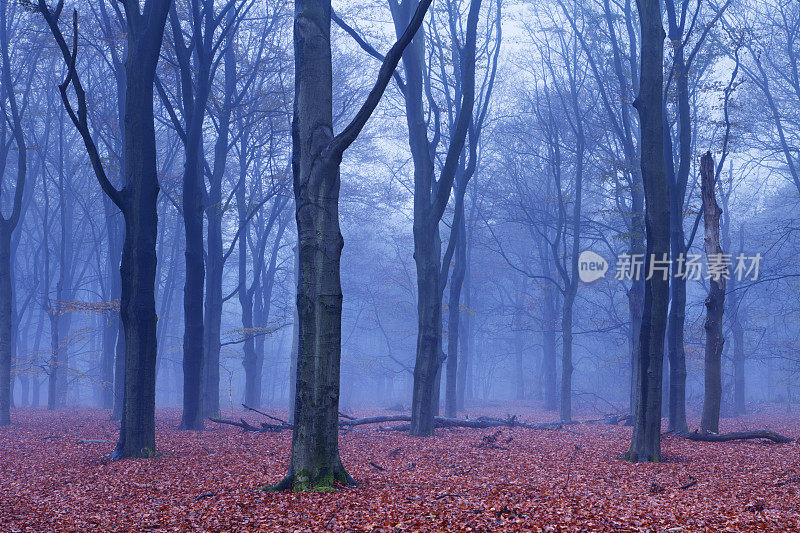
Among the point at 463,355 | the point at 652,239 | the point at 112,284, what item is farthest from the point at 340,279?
the point at 463,355

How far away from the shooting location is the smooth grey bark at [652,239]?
9.11m

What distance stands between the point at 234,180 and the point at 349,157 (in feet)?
18.2

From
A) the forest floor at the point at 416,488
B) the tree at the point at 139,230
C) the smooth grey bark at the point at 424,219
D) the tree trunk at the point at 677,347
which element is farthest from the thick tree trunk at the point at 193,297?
the tree trunk at the point at 677,347

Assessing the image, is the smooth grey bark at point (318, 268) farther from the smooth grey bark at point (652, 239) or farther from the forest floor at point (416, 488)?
the smooth grey bark at point (652, 239)

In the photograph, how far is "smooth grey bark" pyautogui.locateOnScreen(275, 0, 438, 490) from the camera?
6.05 metres

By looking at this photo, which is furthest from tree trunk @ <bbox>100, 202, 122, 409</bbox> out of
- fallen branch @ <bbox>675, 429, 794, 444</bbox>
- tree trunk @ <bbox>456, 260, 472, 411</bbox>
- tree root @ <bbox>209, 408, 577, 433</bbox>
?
fallen branch @ <bbox>675, 429, 794, 444</bbox>

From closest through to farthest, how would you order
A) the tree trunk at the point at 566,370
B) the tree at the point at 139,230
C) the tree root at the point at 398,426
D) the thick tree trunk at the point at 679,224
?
the tree at the point at 139,230 < the thick tree trunk at the point at 679,224 < the tree root at the point at 398,426 < the tree trunk at the point at 566,370

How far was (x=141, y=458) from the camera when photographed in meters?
8.91

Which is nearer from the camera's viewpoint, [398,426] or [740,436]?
[740,436]

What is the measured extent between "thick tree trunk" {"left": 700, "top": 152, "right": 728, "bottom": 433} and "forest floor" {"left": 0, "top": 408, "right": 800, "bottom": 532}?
0.87 m

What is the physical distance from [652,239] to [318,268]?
5.64 meters

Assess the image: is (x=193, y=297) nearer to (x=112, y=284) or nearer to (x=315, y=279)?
(x=315, y=279)

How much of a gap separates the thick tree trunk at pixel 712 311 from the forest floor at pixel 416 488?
0.87 metres

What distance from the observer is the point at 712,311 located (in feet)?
39.8
